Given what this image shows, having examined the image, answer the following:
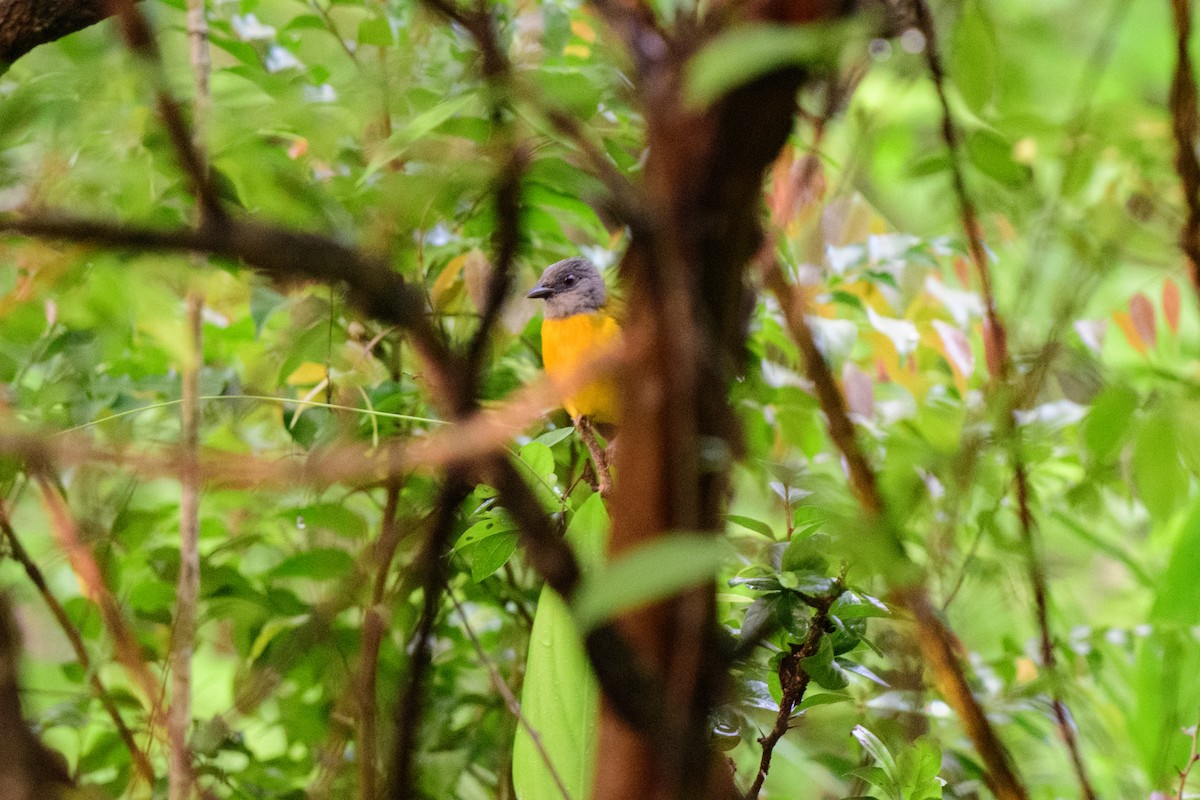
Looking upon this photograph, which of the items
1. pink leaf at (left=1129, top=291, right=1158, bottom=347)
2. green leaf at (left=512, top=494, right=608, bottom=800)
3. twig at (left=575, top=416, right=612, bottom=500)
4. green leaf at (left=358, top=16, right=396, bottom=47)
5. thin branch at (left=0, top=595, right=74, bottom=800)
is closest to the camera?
thin branch at (left=0, top=595, right=74, bottom=800)

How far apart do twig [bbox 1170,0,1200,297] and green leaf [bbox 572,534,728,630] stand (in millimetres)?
456

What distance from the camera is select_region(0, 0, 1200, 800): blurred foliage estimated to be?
514mm

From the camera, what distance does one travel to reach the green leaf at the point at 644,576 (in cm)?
19

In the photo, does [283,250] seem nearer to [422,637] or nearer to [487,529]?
[422,637]

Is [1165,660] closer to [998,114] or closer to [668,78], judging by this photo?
[998,114]

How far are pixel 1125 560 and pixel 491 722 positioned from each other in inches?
23.7

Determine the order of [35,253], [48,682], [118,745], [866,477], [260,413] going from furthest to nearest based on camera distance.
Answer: [48,682], [260,413], [118,745], [35,253], [866,477]

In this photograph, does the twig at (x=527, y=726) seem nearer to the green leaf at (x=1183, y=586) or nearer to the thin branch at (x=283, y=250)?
the thin branch at (x=283, y=250)

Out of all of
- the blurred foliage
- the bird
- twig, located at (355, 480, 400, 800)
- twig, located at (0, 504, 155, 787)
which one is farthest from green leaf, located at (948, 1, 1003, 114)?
the bird

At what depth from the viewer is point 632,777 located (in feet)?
0.79

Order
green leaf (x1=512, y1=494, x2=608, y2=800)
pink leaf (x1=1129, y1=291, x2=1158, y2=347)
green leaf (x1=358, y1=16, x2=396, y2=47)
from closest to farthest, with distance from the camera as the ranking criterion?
1. green leaf (x1=512, y1=494, x2=608, y2=800)
2. green leaf (x1=358, y1=16, x2=396, y2=47)
3. pink leaf (x1=1129, y1=291, x2=1158, y2=347)

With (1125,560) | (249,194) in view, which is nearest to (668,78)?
(249,194)

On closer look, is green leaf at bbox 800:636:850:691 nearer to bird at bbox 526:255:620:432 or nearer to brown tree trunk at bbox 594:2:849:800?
brown tree trunk at bbox 594:2:849:800

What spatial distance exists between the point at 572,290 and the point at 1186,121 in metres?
0.91
